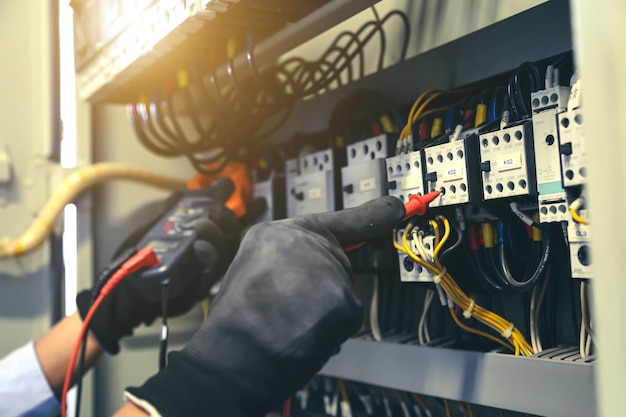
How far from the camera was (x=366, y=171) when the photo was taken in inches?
36.8

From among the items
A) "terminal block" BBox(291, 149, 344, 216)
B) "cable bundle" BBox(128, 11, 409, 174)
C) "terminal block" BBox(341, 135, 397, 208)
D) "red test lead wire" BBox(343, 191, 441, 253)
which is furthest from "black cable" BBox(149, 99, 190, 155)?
"red test lead wire" BBox(343, 191, 441, 253)

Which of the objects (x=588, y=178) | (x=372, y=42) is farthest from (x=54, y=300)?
(x=588, y=178)

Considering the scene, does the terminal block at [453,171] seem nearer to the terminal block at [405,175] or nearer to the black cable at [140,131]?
the terminal block at [405,175]

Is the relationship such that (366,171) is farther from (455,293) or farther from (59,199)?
(59,199)

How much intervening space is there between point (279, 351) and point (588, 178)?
1.05 feet

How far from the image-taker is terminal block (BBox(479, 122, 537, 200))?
72 centimetres

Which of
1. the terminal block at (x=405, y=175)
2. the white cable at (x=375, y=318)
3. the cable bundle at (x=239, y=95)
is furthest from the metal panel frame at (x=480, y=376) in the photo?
the cable bundle at (x=239, y=95)

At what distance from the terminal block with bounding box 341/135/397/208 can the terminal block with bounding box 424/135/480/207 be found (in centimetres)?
11

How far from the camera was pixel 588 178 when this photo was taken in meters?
0.39

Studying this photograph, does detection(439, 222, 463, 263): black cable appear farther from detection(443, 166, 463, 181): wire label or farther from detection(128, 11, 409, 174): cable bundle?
detection(128, 11, 409, 174): cable bundle

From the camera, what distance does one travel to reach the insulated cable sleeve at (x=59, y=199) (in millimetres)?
1259

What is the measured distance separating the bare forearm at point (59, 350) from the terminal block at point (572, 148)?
90cm

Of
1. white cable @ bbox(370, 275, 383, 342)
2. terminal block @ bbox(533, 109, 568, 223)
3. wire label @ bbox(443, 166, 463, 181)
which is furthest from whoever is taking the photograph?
white cable @ bbox(370, 275, 383, 342)

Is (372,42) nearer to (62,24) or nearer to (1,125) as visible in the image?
(62,24)
